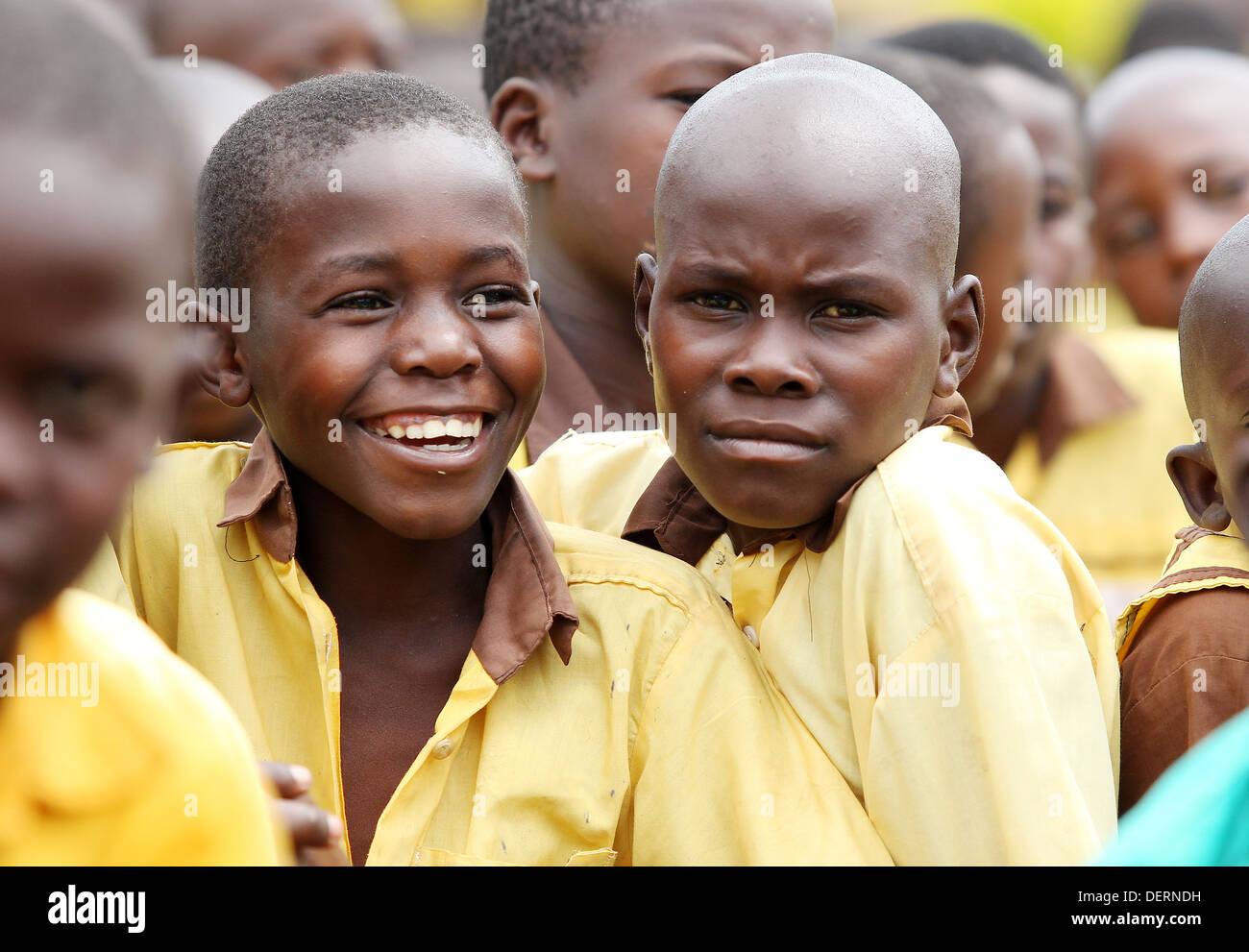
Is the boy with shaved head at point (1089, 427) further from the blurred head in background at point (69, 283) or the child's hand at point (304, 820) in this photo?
the blurred head in background at point (69, 283)

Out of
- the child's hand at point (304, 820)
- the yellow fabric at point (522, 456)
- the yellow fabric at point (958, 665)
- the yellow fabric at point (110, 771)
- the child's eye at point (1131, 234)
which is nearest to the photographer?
the yellow fabric at point (110, 771)

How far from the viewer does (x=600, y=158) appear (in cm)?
332

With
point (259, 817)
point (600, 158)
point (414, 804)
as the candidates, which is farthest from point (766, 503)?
point (600, 158)

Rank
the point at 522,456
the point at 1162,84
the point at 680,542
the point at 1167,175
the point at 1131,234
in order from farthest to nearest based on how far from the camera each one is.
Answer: the point at 1162,84
the point at 1131,234
the point at 1167,175
the point at 522,456
the point at 680,542

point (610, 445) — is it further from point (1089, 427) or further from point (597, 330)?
point (1089, 427)

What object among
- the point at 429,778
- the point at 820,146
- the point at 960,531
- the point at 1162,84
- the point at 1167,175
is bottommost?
the point at 429,778

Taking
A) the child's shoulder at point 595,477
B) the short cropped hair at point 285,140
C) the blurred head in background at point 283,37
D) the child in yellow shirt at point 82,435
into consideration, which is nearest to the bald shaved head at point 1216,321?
the child's shoulder at point 595,477

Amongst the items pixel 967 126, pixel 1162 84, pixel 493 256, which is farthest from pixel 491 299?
pixel 1162 84

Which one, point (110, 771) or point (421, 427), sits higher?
point (421, 427)

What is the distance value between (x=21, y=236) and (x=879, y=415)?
1429mm

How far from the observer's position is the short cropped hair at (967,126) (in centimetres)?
359

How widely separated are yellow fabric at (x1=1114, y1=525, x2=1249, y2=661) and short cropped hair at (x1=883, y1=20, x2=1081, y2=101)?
2.90 meters

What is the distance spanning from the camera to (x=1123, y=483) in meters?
4.21

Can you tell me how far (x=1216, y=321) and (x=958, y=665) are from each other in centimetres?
72
